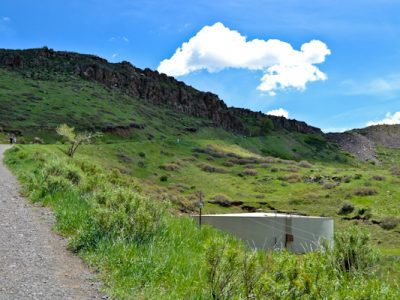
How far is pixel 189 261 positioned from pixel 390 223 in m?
56.0

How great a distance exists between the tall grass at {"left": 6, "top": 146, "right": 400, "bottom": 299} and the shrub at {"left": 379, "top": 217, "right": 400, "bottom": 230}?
5221cm

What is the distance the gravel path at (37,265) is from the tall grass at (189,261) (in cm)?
34

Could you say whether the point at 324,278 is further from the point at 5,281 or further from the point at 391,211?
the point at 391,211

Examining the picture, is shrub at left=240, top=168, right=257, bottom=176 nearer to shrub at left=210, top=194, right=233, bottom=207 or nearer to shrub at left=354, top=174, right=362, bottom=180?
shrub at left=354, top=174, right=362, bottom=180

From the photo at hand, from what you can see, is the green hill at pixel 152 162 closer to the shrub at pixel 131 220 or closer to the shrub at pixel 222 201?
the shrub at pixel 222 201

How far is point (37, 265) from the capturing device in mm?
8156

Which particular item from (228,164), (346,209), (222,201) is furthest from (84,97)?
(346,209)

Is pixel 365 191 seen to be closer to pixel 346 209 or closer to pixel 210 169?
pixel 346 209

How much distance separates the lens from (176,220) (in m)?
11.8

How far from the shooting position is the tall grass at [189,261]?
5918mm

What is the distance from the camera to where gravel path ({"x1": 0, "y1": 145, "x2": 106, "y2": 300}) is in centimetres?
684

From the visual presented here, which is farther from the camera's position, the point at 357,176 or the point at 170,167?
the point at 357,176

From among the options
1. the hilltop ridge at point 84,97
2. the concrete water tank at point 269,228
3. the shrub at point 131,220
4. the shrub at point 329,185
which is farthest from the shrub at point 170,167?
the shrub at point 131,220

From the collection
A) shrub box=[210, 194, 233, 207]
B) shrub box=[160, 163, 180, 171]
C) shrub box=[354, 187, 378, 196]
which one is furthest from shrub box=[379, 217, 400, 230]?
shrub box=[160, 163, 180, 171]
